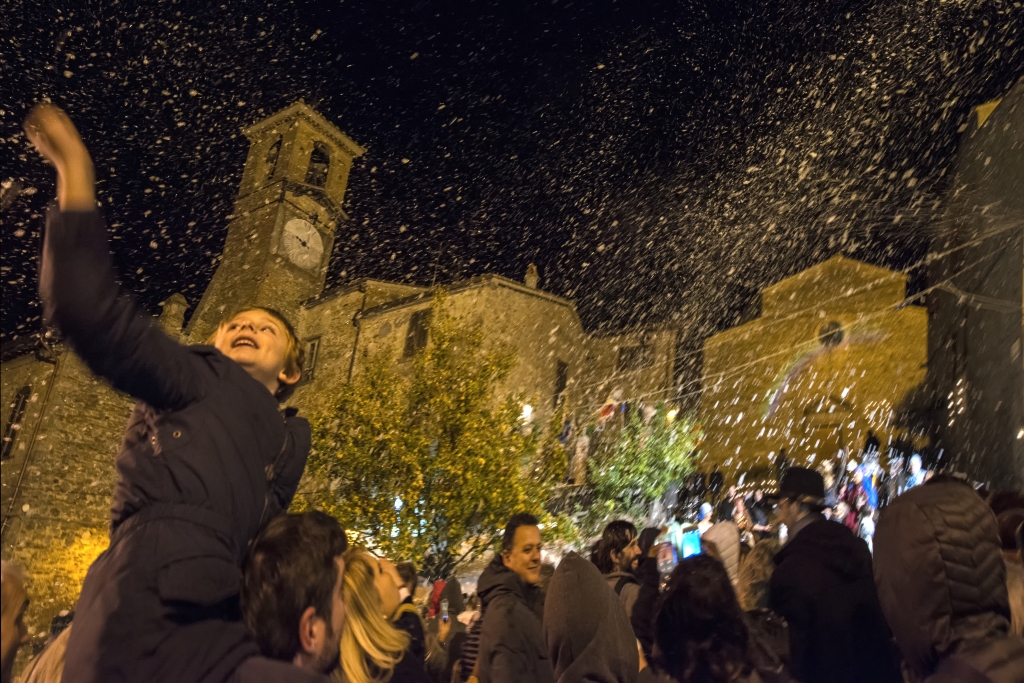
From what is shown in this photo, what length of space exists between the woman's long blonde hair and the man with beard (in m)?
0.39

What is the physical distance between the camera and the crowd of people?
5.71 feet

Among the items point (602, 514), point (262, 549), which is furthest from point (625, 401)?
point (262, 549)

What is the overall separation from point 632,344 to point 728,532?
30.8 meters

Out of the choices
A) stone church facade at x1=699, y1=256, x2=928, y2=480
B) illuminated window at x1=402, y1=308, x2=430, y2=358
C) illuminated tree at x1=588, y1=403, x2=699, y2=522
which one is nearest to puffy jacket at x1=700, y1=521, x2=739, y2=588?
stone church facade at x1=699, y1=256, x2=928, y2=480

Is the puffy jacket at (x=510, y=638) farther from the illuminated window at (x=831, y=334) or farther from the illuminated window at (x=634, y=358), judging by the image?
the illuminated window at (x=634, y=358)

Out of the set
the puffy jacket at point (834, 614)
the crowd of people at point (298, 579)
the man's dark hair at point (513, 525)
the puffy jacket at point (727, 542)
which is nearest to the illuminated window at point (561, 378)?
the puffy jacket at point (727, 542)

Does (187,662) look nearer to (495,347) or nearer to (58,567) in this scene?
(495,347)

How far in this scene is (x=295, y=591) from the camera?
1959 millimetres

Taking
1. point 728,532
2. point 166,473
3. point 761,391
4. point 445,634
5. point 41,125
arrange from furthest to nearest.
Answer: point 761,391, point 445,634, point 728,532, point 166,473, point 41,125

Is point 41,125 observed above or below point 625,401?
below

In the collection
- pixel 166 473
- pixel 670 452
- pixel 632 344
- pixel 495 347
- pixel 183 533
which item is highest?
pixel 632 344

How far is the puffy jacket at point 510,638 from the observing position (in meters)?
4.08

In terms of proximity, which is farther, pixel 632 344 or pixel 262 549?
pixel 632 344

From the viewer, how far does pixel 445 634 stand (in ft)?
29.1
